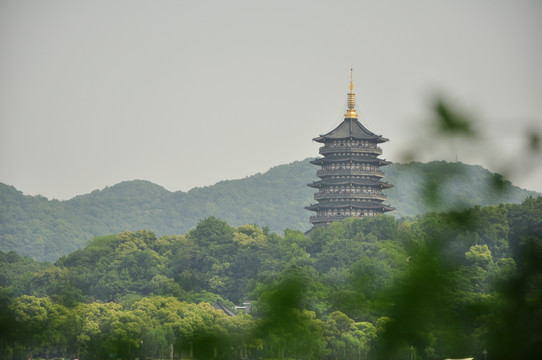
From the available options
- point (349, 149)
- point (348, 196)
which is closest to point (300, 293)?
point (348, 196)

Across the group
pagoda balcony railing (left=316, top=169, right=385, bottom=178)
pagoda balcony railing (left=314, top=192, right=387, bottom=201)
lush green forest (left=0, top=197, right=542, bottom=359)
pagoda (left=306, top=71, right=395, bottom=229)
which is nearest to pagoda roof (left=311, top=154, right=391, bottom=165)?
pagoda (left=306, top=71, right=395, bottom=229)

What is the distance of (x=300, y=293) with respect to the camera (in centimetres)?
2720

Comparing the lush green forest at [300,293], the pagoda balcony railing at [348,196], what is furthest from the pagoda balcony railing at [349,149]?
the lush green forest at [300,293]

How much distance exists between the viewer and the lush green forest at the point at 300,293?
70.2 ft

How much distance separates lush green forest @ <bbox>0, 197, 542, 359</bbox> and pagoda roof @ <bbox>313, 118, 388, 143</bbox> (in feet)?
27.9

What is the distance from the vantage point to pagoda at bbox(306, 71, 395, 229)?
4124 inches

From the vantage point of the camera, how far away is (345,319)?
69750 mm

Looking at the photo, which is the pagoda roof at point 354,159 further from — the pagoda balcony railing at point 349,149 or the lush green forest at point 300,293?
the lush green forest at point 300,293

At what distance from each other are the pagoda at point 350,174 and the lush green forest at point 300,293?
167 inches

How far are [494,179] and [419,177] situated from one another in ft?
3.53

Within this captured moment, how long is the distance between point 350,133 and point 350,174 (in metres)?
3.56

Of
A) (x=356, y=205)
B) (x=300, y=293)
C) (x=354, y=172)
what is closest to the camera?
(x=300, y=293)

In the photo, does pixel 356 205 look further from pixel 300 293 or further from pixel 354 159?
pixel 300 293

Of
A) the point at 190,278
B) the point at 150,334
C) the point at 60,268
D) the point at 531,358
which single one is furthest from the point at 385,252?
the point at 531,358
